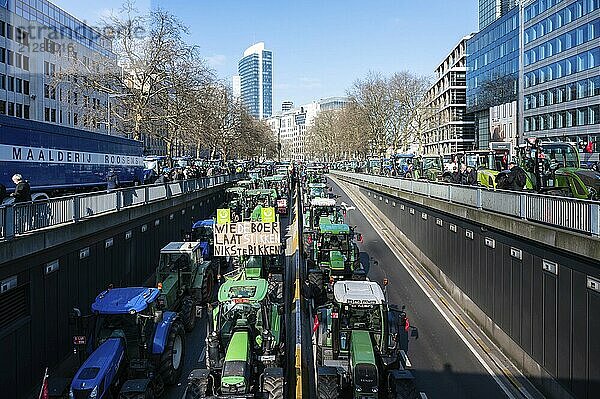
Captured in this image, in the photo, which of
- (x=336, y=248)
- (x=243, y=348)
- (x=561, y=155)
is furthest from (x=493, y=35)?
(x=243, y=348)

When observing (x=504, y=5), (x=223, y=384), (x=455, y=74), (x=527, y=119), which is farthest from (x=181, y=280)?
(x=504, y=5)

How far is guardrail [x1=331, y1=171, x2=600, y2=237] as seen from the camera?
43.5ft

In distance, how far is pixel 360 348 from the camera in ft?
Result: 41.7

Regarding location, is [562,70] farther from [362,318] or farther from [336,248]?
[362,318]

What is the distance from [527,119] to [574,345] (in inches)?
2602

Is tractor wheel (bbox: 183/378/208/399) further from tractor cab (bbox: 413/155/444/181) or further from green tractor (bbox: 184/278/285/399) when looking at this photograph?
tractor cab (bbox: 413/155/444/181)

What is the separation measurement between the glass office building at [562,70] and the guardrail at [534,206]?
32.9 m

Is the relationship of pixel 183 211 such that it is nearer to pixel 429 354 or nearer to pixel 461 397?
pixel 429 354

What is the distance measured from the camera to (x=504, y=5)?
602ft

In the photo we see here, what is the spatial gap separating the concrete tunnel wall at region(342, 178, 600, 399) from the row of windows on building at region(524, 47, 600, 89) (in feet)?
138

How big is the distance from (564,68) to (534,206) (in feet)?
177

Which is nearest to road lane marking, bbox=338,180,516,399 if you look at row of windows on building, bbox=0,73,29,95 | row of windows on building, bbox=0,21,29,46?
row of windows on building, bbox=0,73,29,95

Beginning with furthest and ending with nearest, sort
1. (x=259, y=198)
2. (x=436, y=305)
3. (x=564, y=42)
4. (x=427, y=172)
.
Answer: (x=564, y=42), (x=427, y=172), (x=259, y=198), (x=436, y=305)

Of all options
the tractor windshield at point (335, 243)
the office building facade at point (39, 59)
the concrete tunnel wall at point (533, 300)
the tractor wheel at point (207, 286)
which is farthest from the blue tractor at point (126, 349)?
the office building facade at point (39, 59)
